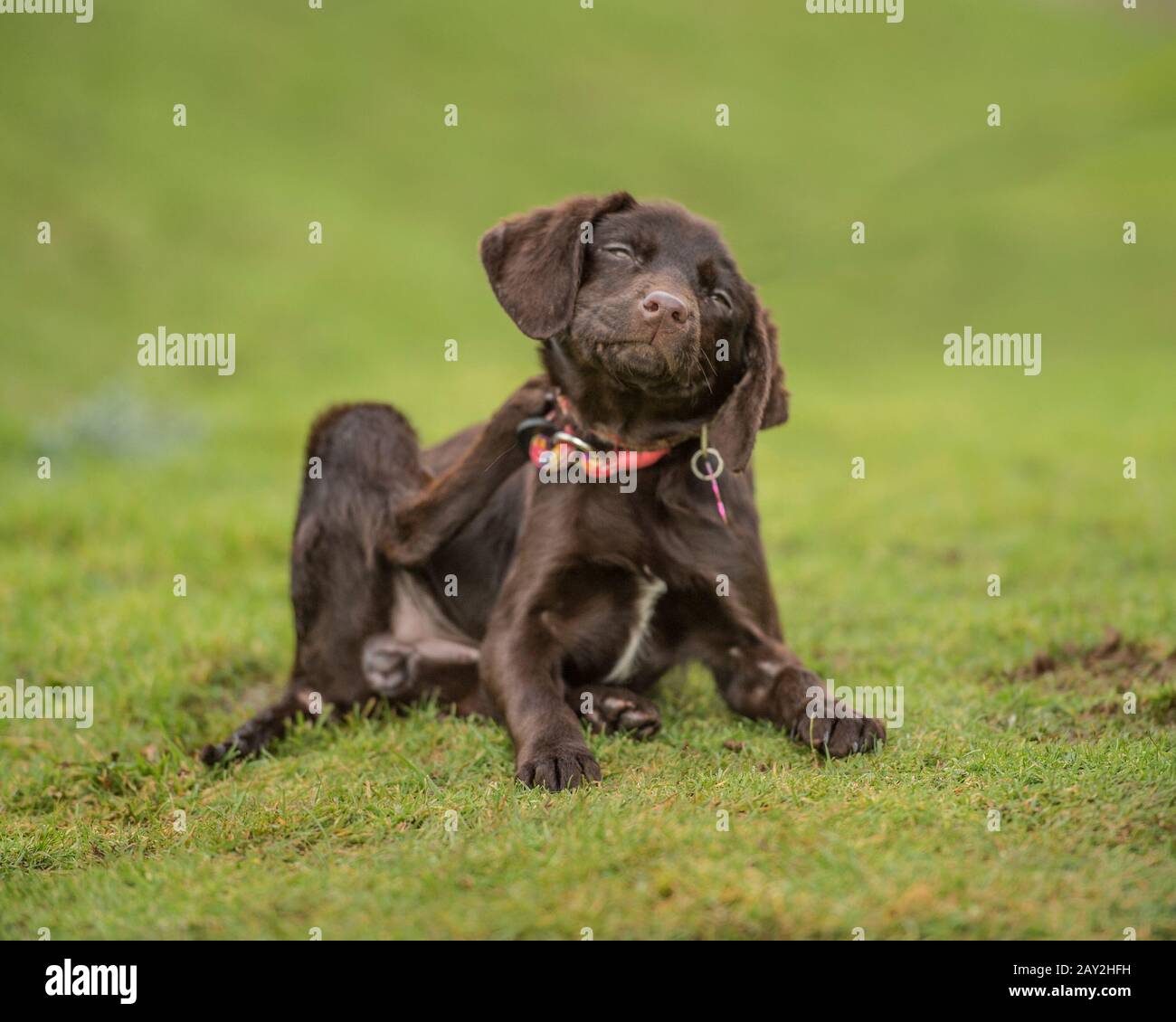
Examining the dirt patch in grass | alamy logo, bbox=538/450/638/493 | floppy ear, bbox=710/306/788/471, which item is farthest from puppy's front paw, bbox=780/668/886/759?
the dirt patch in grass

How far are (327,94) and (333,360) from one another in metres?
7.90

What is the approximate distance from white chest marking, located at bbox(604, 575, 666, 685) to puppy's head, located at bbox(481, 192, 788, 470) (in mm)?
456

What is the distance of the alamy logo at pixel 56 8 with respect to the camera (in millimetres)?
17531

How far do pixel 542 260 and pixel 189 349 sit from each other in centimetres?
933

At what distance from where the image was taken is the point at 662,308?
360 centimetres

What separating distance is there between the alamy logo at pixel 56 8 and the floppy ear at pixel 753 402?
16255mm

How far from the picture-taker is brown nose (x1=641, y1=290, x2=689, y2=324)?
3.60m

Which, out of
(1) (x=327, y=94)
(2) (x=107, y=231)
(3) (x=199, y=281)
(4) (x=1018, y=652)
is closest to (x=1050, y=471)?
(4) (x=1018, y=652)

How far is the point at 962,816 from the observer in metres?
2.95

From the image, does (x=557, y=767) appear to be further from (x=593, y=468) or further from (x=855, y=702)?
(x=855, y=702)
